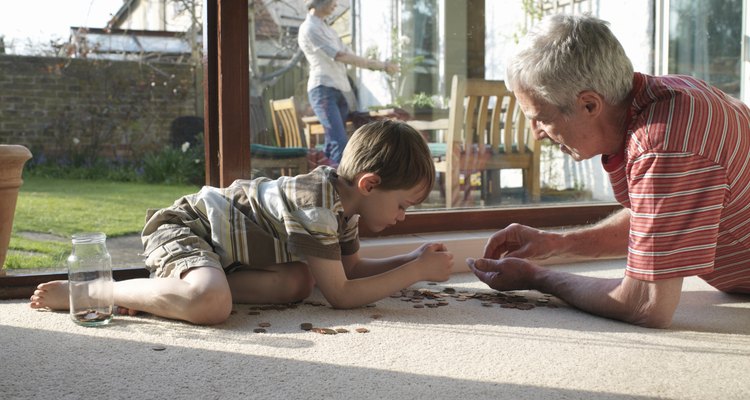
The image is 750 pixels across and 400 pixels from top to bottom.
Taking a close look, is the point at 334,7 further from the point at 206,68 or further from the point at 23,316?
the point at 23,316

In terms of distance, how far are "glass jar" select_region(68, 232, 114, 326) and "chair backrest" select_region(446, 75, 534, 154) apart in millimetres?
1735

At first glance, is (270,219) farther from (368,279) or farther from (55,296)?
(55,296)

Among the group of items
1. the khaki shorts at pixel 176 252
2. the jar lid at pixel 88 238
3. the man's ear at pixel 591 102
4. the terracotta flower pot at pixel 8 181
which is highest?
the man's ear at pixel 591 102

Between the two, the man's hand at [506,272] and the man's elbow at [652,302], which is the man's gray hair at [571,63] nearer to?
the man's elbow at [652,302]

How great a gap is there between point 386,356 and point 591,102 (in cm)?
87

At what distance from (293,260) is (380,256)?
0.61 m

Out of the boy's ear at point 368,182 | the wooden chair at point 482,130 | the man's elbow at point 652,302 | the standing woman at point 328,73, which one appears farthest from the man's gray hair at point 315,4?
the man's elbow at point 652,302

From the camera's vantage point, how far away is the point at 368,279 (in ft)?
7.35

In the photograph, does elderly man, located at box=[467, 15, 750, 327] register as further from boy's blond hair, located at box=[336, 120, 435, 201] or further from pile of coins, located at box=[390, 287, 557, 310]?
boy's blond hair, located at box=[336, 120, 435, 201]

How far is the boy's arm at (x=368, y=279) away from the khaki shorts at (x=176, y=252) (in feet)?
1.04

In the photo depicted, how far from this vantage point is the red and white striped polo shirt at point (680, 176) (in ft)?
6.02

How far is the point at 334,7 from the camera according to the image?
301 cm

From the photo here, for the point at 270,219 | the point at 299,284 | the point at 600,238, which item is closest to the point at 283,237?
the point at 270,219

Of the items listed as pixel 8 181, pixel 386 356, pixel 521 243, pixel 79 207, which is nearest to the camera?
pixel 386 356
